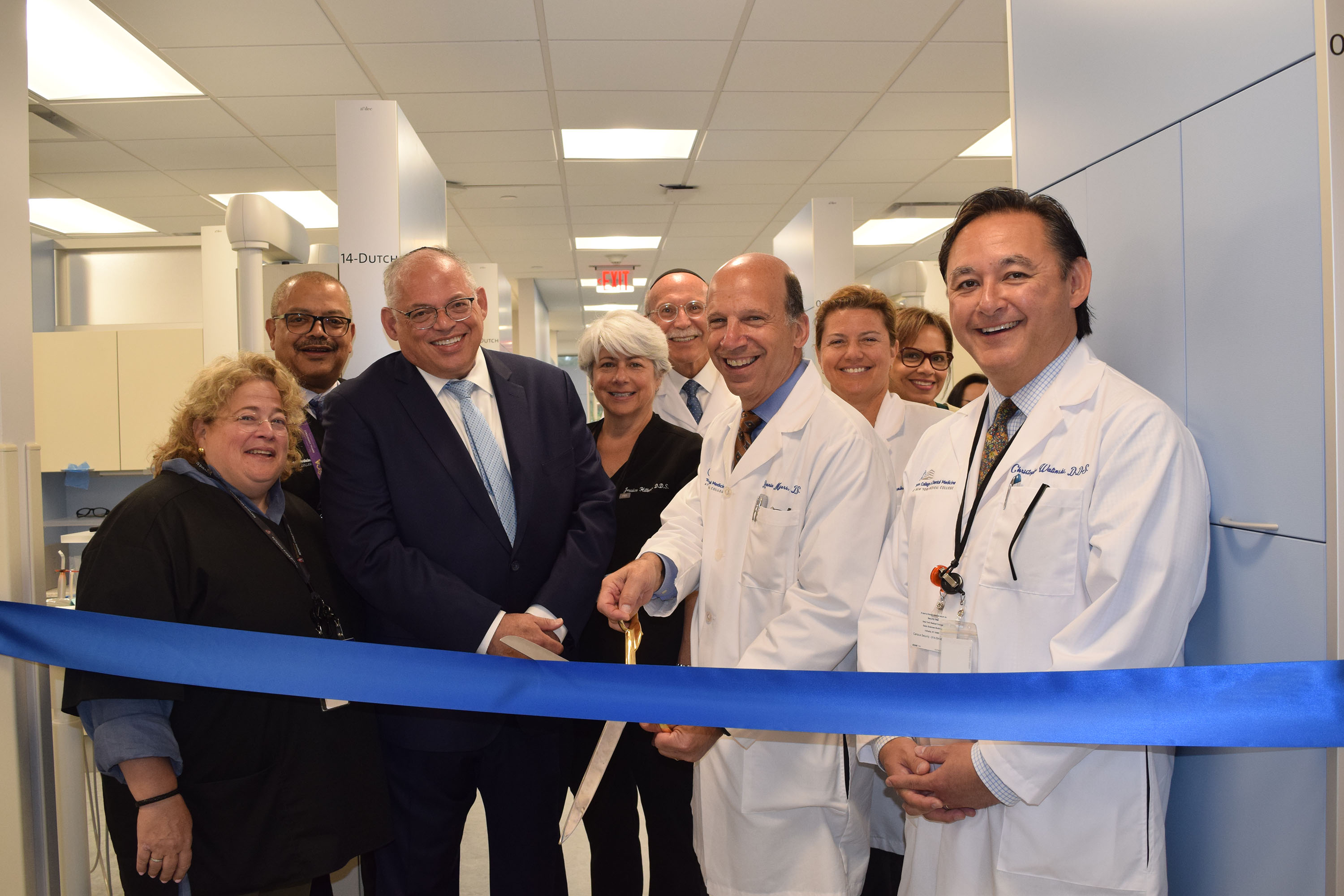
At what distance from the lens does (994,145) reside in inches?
246

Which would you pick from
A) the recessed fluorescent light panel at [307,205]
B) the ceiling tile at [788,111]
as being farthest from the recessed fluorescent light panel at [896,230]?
the recessed fluorescent light panel at [307,205]

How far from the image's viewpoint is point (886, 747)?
152cm

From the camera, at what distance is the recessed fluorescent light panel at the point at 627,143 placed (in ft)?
19.5

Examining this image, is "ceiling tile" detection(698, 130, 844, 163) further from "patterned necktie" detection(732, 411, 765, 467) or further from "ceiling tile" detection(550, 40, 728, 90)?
"patterned necktie" detection(732, 411, 765, 467)

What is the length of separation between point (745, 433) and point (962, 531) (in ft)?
1.96

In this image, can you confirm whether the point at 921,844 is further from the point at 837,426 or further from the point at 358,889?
the point at 358,889

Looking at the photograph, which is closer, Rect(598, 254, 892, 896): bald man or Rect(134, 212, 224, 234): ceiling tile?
Rect(598, 254, 892, 896): bald man

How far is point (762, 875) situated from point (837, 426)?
0.92 metres

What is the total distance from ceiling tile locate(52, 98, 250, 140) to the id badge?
543 centimetres

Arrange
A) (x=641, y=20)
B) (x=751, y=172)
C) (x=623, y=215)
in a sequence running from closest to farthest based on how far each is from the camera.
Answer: (x=641, y=20)
(x=751, y=172)
(x=623, y=215)

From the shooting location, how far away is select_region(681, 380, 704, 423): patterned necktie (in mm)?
3164

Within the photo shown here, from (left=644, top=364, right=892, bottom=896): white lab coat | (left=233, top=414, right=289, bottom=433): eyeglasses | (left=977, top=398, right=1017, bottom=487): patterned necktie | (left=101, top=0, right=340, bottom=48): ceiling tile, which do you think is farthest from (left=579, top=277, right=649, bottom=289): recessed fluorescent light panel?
(left=977, top=398, right=1017, bottom=487): patterned necktie

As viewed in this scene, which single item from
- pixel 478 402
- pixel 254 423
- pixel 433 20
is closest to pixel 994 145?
pixel 433 20

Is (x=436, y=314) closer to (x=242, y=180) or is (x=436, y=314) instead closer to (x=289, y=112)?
(x=289, y=112)
